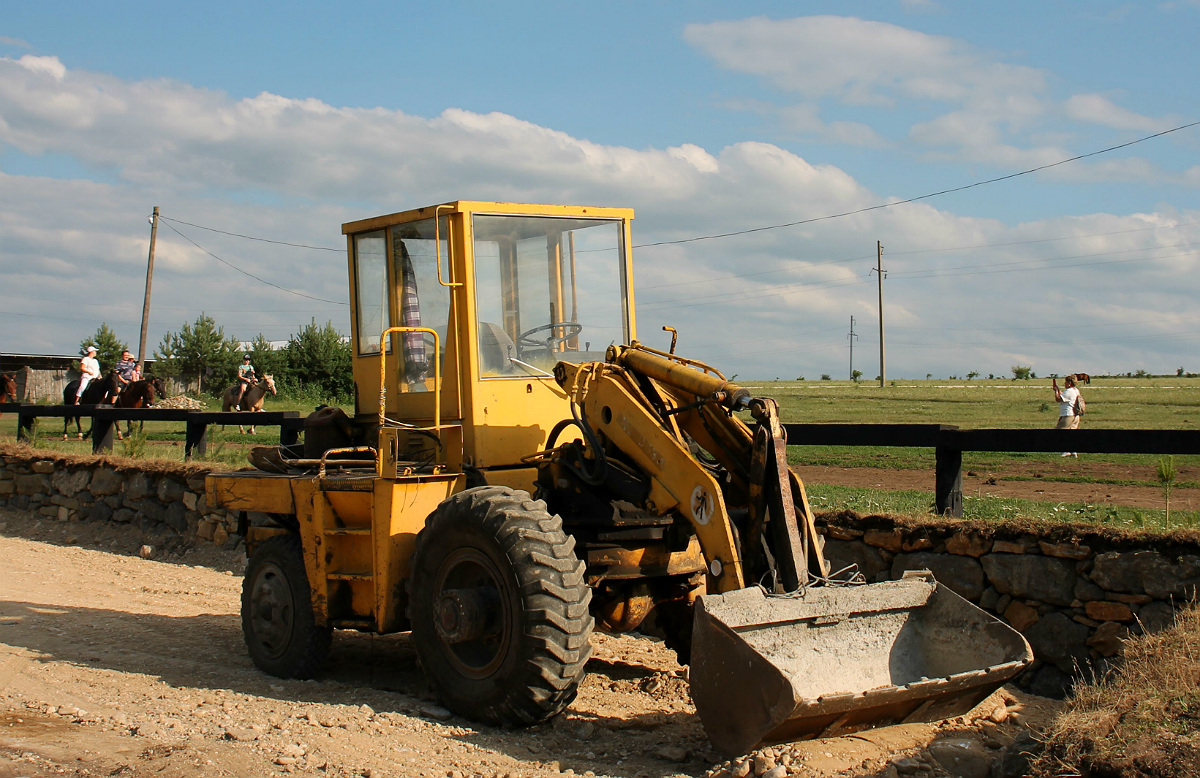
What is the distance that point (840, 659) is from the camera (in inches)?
223

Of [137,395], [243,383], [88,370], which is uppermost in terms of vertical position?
[88,370]

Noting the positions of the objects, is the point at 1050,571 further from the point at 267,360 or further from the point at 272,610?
the point at 267,360

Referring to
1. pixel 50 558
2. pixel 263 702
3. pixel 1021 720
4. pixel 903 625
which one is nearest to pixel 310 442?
pixel 263 702

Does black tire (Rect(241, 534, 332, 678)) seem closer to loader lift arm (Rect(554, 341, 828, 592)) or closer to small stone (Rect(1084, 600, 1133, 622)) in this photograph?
loader lift arm (Rect(554, 341, 828, 592))

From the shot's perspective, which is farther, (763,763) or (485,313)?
(485,313)

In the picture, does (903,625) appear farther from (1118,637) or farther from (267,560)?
(267,560)

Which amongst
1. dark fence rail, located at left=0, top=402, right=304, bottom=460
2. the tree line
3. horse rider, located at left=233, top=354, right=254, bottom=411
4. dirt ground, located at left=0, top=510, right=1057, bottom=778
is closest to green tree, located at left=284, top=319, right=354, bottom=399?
the tree line

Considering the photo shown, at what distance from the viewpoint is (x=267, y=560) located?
785cm

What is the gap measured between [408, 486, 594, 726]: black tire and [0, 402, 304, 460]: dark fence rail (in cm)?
639

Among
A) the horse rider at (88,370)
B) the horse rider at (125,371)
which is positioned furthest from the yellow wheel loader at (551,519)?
the horse rider at (88,370)

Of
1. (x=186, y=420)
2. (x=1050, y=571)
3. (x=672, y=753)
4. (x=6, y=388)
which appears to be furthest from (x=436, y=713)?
(x=6, y=388)

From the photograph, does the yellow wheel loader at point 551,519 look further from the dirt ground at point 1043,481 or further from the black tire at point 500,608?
the dirt ground at point 1043,481

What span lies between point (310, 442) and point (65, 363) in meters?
59.5

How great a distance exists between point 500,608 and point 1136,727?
3213 millimetres
